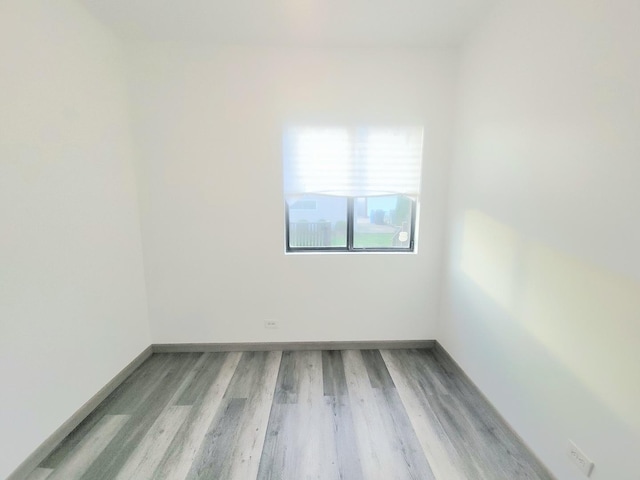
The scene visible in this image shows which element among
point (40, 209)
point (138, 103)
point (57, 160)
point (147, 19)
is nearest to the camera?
point (40, 209)

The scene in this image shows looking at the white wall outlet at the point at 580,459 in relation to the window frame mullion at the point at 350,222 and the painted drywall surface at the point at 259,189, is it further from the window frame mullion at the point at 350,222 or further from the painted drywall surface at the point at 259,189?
the window frame mullion at the point at 350,222

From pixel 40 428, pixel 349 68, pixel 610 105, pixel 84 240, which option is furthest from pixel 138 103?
pixel 610 105

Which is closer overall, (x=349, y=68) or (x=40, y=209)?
(x=40, y=209)

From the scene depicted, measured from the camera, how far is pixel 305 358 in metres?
2.71

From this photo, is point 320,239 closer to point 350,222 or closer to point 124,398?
point 350,222

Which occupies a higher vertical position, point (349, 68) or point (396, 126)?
point (349, 68)

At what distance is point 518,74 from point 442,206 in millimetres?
1153

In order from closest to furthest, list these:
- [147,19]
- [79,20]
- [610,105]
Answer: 1. [610,105]
2. [79,20]
3. [147,19]

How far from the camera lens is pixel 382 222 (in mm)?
2766

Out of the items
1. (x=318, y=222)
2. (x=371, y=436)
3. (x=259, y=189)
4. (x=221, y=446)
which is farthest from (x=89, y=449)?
(x=318, y=222)

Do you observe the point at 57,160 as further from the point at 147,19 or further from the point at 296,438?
the point at 296,438

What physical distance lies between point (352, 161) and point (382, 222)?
65 cm

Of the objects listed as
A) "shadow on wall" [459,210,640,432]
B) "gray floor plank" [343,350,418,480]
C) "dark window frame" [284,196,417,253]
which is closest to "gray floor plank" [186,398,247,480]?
"gray floor plank" [343,350,418,480]

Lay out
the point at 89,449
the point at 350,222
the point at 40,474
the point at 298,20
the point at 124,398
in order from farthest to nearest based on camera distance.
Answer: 1. the point at 350,222
2. the point at 124,398
3. the point at 298,20
4. the point at 89,449
5. the point at 40,474
